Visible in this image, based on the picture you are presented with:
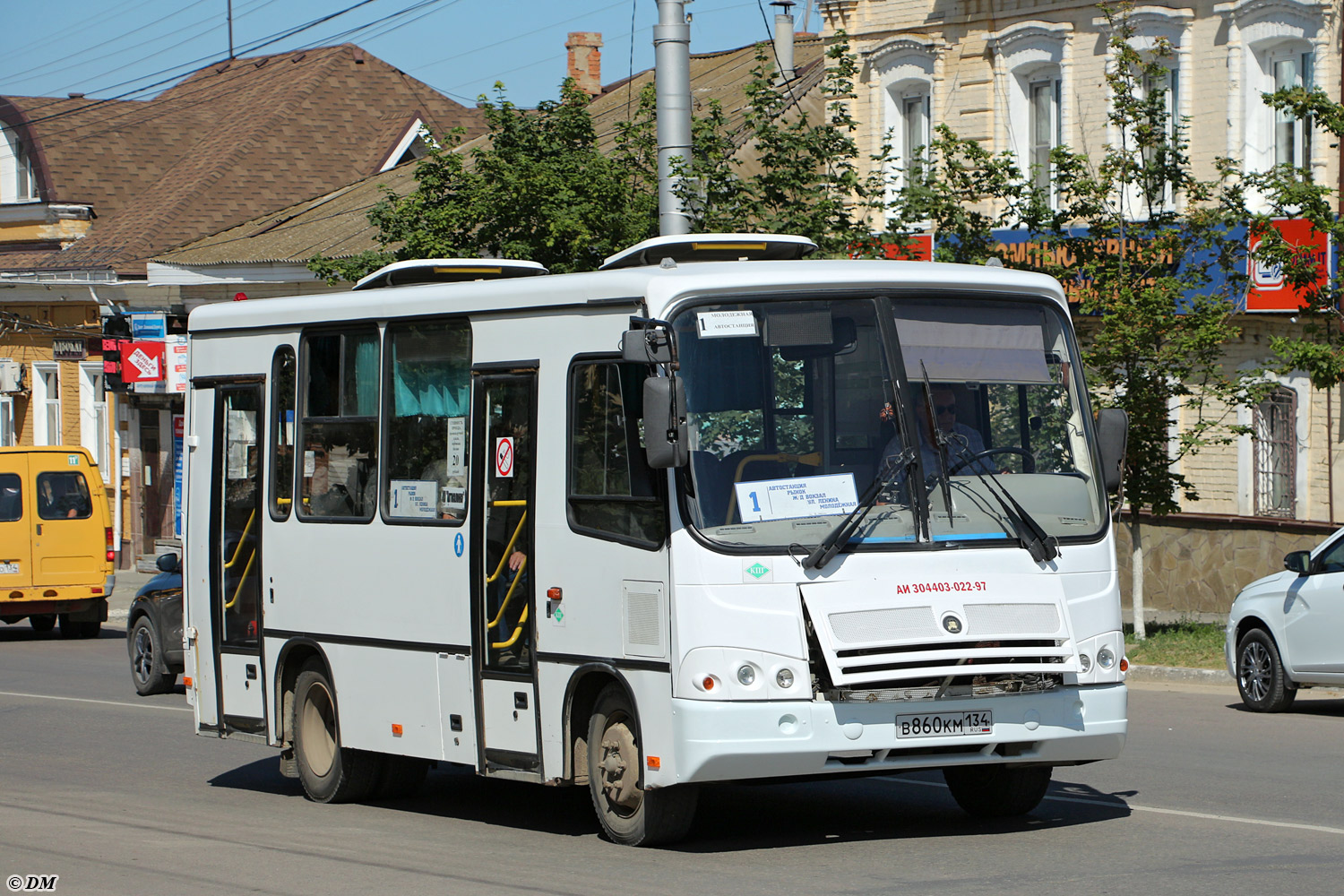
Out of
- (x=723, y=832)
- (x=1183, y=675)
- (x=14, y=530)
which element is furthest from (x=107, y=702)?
(x=723, y=832)

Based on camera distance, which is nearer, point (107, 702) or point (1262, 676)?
point (1262, 676)

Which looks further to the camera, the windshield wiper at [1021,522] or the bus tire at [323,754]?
the bus tire at [323,754]

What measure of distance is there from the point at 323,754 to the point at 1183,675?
9.43m

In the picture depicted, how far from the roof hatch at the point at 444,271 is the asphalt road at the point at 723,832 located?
317 centimetres

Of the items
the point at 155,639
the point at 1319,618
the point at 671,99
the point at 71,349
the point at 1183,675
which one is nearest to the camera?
the point at 1319,618

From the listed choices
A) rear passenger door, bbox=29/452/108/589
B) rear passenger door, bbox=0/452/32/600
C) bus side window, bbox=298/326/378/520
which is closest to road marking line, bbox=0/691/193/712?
bus side window, bbox=298/326/378/520

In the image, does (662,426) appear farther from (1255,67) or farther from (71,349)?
(71,349)

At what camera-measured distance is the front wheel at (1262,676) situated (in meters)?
15.1

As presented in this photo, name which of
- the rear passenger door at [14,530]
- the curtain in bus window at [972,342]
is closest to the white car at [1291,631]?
the curtain in bus window at [972,342]

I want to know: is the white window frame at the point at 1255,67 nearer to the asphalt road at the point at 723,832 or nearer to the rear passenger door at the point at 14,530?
the asphalt road at the point at 723,832

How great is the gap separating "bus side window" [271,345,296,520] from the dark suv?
720cm

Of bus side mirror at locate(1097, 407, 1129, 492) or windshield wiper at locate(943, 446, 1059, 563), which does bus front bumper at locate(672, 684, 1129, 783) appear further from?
bus side mirror at locate(1097, 407, 1129, 492)

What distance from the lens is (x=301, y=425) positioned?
11594 millimetres

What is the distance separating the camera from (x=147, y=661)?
1906 cm
